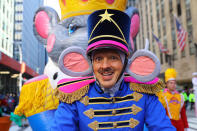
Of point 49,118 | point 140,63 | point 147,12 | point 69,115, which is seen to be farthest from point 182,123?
point 147,12

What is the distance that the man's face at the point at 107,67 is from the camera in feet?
5.75

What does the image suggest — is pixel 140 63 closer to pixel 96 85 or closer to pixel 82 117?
pixel 96 85

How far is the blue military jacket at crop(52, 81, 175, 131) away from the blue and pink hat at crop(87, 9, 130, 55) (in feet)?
1.34

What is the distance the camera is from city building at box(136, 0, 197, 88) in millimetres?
21953

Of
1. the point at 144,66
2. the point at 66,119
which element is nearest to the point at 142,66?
the point at 144,66

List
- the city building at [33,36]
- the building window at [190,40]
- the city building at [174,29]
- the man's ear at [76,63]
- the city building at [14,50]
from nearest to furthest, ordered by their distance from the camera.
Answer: the man's ear at [76,63]
the city building at [33,36]
the city building at [14,50]
the building window at [190,40]
the city building at [174,29]

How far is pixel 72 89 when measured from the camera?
6.10ft

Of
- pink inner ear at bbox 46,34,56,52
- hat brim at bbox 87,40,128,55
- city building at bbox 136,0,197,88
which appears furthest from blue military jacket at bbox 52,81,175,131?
city building at bbox 136,0,197,88

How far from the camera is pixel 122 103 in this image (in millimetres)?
1784

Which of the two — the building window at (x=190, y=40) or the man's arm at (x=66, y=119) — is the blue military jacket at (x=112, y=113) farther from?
the building window at (x=190, y=40)

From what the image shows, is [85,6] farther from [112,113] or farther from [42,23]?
[112,113]

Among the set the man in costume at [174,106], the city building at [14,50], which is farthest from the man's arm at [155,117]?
the city building at [14,50]

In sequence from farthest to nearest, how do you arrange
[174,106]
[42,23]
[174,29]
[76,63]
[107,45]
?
1. [174,29]
2. [174,106]
3. [42,23]
4. [76,63]
5. [107,45]

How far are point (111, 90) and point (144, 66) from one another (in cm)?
36
